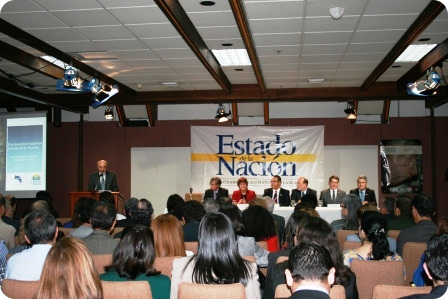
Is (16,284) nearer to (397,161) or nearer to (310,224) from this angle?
(310,224)

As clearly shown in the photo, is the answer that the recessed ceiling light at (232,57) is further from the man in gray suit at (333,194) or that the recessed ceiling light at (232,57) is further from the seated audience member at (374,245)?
the seated audience member at (374,245)

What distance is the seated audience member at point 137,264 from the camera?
322 cm

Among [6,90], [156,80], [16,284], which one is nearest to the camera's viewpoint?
[16,284]

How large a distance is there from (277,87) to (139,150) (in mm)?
3833

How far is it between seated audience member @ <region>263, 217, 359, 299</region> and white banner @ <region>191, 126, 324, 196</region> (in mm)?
8585

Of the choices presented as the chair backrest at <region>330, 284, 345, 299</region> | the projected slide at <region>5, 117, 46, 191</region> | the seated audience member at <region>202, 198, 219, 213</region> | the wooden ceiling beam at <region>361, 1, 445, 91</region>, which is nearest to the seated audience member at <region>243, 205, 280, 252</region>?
the seated audience member at <region>202, 198, 219, 213</region>

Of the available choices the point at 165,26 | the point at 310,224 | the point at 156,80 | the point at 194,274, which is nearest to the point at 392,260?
the point at 310,224

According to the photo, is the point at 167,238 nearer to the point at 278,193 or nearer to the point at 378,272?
the point at 378,272

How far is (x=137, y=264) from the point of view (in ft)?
10.6

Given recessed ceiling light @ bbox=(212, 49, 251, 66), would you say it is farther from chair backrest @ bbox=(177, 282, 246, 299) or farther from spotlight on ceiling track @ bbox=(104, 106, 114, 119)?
chair backrest @ bbox=(177, 282, 246, 299)

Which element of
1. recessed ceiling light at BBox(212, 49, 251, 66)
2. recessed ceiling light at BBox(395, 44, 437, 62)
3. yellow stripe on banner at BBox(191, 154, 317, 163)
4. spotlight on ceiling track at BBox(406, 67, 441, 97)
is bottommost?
yellow stripe on banner at BBox(191, 154, 317, 163)

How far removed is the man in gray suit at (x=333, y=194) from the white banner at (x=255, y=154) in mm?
1523

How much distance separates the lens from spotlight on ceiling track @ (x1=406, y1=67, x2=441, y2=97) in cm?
782

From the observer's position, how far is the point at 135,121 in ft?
44.2
